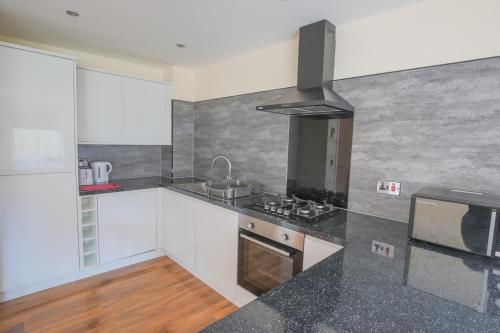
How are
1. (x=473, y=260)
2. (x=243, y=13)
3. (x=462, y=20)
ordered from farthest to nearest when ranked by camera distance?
(x=243, y=13) → (x=462, y=20) → (x=473, y=260)

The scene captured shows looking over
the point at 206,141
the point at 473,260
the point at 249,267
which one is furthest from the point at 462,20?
the point at 206,141

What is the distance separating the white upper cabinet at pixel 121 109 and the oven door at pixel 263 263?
181 centimetres

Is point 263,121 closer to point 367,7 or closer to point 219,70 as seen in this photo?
point 219,70

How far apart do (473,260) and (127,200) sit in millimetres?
2800

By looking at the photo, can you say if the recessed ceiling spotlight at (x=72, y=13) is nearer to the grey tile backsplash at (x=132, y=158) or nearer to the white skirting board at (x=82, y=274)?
the grey tile backsplash at (x=132, y=158)

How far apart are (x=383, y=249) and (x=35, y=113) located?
8.92 ft

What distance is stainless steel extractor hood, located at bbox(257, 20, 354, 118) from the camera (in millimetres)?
1870

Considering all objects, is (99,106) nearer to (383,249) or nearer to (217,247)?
(217,247)

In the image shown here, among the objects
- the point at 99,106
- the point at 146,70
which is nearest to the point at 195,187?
the point at 99,106

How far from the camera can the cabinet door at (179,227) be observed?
8.42ft

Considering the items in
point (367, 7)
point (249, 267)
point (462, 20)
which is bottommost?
point (249, 267)

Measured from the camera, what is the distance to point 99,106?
2.69 meters

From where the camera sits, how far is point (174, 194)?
2.78m

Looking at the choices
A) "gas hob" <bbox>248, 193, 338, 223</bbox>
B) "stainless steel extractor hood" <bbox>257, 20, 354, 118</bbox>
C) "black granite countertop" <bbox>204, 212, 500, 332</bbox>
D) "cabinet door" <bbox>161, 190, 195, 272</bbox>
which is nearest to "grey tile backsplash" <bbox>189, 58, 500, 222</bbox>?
"stainless steel extractor hood" <bbox>257, 20, 354, 118</bbox>
